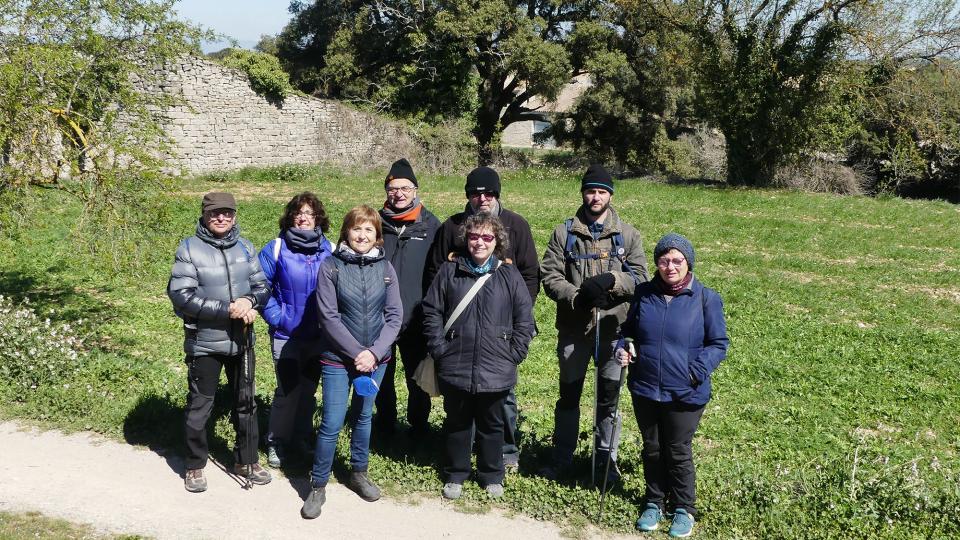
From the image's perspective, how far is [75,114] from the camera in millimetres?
7809

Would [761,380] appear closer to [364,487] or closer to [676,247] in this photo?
[676,247]

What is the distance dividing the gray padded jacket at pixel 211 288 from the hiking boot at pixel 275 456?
2.53 feet

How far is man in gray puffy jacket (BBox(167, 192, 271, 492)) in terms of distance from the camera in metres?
5.18

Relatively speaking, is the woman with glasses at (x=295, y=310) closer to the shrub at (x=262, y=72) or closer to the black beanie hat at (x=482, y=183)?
the black beanie hat at (x=482, y=183)

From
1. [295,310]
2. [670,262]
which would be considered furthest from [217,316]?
[670,262]

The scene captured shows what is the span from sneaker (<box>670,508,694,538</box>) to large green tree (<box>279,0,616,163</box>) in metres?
23.8

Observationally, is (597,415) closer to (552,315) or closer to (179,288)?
(179,288)

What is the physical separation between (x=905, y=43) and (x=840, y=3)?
2056 mm

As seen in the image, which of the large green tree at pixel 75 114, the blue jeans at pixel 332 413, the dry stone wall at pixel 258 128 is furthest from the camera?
the dry stone wall at pixel 258 128

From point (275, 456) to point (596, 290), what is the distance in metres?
2.47

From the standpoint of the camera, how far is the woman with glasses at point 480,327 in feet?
16.5

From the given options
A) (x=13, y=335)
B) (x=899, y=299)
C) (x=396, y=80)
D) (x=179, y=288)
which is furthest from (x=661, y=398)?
(x=396, y=80)

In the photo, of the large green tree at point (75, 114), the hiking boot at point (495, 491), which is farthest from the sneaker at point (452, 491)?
the large green tree at point (75, 114)

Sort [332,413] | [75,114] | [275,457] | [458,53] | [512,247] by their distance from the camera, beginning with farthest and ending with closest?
[458,53]
[75,114]
[275,457]
[512,247]
[332,413]
